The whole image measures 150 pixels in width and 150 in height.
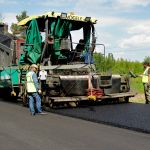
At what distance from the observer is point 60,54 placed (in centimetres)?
1438

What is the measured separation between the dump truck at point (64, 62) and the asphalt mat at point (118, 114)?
18.9 inches

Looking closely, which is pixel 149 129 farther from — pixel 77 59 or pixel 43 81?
pixel 77 59

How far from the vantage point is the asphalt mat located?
9.77 m

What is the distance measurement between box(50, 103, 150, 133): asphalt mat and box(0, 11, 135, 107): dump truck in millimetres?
479

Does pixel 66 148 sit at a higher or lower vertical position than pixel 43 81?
lower

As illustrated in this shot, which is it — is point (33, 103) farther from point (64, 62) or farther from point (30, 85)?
point (64, 62)

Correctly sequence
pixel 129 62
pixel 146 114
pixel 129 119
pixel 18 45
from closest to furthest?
pixel 129 119, pixel 146 114, pixel 18 45, pixel 129 62

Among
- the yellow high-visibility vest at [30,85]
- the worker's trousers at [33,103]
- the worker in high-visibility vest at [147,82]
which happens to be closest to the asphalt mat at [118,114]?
the worker's trousers at [33,103]

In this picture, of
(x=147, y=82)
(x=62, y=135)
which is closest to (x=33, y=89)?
(x=62, y=135)

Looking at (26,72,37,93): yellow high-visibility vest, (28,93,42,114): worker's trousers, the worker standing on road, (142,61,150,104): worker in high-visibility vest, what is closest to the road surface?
(28,93,42,114): worker's trousers

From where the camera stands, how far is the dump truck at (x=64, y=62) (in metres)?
13.3

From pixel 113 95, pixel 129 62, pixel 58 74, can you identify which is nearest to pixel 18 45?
pixel 58 74

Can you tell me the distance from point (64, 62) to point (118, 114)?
372 cm

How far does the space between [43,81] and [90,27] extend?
Answer: 2.94 meters
